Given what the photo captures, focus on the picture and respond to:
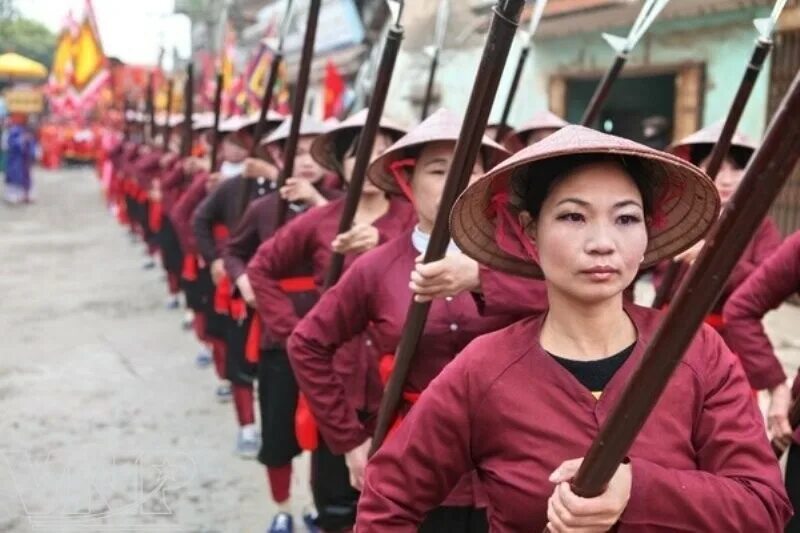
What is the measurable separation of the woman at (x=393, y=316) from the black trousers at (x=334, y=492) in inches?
17.8

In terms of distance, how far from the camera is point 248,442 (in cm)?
507

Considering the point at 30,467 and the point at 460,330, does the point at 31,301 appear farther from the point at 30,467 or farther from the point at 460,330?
the point at 460,330

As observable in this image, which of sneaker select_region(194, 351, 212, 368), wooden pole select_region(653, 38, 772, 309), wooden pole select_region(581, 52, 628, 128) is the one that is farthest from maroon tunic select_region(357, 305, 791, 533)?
sneaker select_region(194, 351, 212, 368)

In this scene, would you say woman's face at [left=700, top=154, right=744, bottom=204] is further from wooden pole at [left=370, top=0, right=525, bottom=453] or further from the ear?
the ear

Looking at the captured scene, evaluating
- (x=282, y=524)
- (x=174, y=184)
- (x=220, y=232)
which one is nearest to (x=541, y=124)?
(x=220, y=232)

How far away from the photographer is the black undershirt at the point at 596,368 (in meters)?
1.69

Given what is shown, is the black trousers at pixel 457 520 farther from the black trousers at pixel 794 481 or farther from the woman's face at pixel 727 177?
the woman's face at pixel 727 177

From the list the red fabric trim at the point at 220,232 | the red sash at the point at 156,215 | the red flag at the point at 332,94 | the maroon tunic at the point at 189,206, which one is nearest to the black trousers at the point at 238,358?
the red fabric trim at the point at 220,232

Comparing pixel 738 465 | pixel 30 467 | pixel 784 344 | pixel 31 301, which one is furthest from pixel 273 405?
pixel 31 301

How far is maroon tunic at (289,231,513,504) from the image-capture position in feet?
8.13

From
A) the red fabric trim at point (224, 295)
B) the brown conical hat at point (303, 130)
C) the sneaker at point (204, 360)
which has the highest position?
the brown conical hat at point (303, 130)

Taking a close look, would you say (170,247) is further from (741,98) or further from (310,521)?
(741,98)

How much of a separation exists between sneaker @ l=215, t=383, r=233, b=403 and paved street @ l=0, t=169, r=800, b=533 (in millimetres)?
59

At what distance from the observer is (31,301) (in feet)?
31.3
